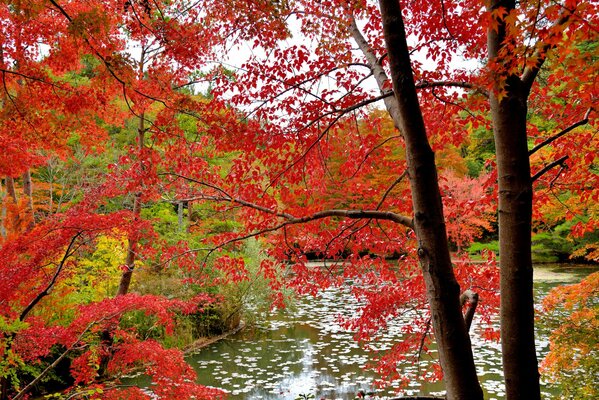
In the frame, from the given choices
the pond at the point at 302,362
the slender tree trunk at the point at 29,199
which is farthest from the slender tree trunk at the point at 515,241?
the slender tree trunk at the point at 29,199

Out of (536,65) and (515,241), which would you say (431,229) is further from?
(536,65)

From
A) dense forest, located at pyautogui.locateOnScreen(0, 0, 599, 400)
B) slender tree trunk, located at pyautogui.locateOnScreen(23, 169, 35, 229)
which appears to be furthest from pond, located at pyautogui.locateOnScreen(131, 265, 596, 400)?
slender tree trunk, located at pyautogui.locateOnScreen(23, 169, 35, 229)

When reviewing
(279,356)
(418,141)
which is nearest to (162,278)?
(279,356)

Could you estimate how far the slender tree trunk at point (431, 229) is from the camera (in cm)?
211

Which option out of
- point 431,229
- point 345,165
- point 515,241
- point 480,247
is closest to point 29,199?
point 345,165

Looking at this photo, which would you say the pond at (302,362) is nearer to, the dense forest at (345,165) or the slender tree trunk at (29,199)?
the dense forest at (345,165)

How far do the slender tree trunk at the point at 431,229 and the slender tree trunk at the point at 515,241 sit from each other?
297 mm

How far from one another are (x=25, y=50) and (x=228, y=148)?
317 cm

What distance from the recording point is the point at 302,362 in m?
8.99

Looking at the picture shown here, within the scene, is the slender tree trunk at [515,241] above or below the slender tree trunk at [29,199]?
below

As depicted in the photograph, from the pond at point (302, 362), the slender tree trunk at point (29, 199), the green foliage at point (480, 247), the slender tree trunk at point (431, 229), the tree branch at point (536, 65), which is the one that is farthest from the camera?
the green foliage at point (480, 247)

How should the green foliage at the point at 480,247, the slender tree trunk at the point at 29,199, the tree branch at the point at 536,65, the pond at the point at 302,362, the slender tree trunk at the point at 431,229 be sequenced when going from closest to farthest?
the slender tree trunk at the point at 431,229
the tree branch at the point at 536,65
the slender tree trunk at the point at 29,199
the pond at the point at 302,362
the green foliage at the point at 480,247

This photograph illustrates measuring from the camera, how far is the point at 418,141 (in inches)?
84.8

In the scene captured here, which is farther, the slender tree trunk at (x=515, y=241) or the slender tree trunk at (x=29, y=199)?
the slender tree trunk at (x=29, y=199)
